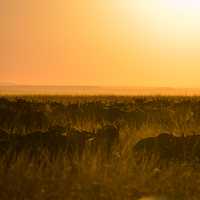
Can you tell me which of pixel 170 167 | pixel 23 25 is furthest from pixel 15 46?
pixel 170 167

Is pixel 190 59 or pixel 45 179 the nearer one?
pixel 45 179

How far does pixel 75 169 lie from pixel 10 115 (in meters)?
0.27

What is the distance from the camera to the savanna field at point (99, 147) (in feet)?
3.72

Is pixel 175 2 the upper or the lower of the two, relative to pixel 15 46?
upper

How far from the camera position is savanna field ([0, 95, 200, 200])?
1133 millimetres

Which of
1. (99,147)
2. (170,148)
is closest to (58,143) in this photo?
(99,147)

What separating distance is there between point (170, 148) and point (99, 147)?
22cm

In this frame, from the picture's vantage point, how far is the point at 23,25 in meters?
1.24

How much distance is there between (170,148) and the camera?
1.19 meters

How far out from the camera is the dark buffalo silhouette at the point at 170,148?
3.86 feet

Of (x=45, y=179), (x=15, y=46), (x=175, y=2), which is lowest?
(x=45, y=179)

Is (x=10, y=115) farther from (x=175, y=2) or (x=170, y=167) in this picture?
(x=175, y=2)

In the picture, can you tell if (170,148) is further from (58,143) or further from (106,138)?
(58,143)

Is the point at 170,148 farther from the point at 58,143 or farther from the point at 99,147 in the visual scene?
the point at 58,143
